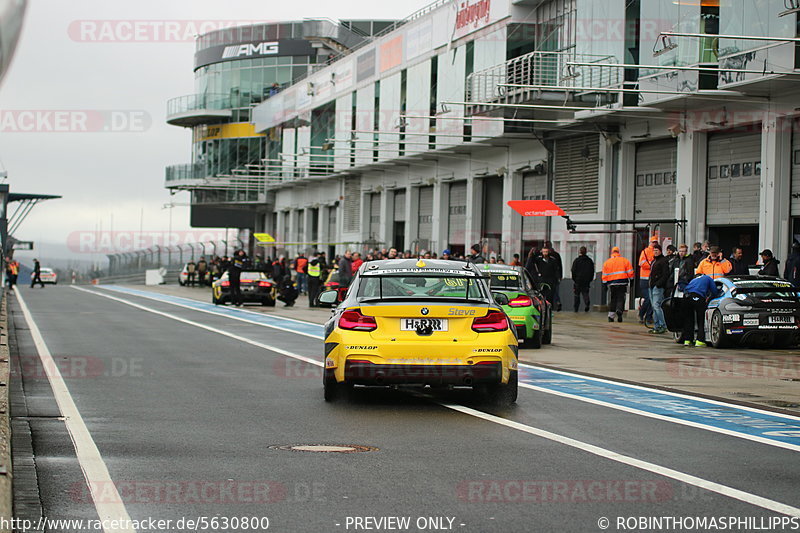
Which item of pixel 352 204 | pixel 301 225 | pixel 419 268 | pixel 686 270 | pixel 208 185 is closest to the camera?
pixel 419 268

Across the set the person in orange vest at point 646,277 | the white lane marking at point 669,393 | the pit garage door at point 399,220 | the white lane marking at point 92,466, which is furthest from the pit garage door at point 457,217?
the white lane marking at point 92,466

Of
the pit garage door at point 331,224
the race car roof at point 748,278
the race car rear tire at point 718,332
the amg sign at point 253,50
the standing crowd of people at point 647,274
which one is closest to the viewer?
the race car rear tire at point 718,332

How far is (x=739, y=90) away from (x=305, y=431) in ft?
61.1

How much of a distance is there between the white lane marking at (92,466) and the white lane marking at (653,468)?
3561 mm

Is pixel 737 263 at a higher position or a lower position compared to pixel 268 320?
higher

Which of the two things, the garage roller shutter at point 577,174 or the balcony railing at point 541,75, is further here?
the garage roller shutter at point 577,174

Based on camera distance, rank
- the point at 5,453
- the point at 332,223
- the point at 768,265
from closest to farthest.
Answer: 1. the point at 5,453
2. the point at 768,265
3. the point at 332,223

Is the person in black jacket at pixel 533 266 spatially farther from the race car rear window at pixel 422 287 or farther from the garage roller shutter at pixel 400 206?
the garage roller shutter at pixel 400 206

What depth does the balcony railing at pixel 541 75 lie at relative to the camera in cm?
3062

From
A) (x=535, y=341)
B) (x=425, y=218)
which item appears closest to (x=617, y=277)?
(x=535, y=341)

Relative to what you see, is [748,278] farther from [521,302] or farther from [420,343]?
[420,343]

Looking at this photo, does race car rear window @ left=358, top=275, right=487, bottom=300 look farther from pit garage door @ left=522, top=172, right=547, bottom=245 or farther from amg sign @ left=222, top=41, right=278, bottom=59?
amg sign @ left=222, top=41, right=278, bottom=59

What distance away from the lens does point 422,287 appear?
12.0m

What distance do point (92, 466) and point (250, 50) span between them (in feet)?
233
